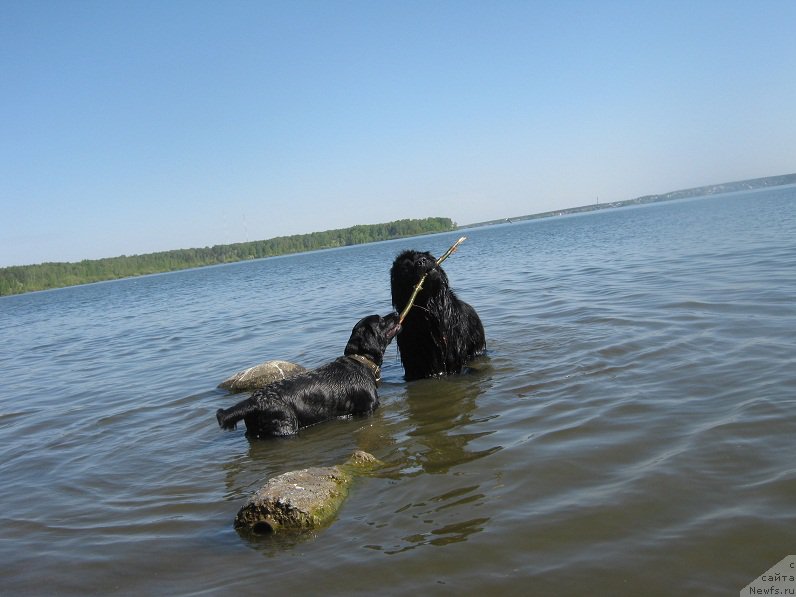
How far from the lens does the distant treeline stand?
404 feet

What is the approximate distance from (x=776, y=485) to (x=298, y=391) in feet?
15.1

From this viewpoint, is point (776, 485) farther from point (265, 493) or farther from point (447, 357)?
point (447, 357)

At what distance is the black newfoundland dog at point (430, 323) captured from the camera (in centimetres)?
795

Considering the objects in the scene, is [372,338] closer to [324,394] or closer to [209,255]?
[324,394]

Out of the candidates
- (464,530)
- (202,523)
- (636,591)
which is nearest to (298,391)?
(202,523)

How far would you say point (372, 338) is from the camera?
7.61 meters

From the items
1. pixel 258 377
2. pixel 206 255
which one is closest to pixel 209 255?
pixel 206 255

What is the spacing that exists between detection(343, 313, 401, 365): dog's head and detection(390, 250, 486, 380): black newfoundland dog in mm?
522

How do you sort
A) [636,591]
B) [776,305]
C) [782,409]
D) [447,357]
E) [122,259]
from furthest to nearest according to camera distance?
[122,259] < [776,305] < [447,357] < [782,409] < [636,591]

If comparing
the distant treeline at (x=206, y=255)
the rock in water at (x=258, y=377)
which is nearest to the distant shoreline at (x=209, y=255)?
the distant treeline at (x=206, y=255)

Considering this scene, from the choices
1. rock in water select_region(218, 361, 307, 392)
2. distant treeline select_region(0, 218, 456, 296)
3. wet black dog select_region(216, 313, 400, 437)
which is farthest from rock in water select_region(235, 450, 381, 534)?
distant treeline select_region(0, 218, 456, 296)

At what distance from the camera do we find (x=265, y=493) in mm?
4418

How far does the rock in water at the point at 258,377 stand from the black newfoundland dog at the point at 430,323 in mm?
1934

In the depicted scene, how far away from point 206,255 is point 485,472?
16140 centimetres
